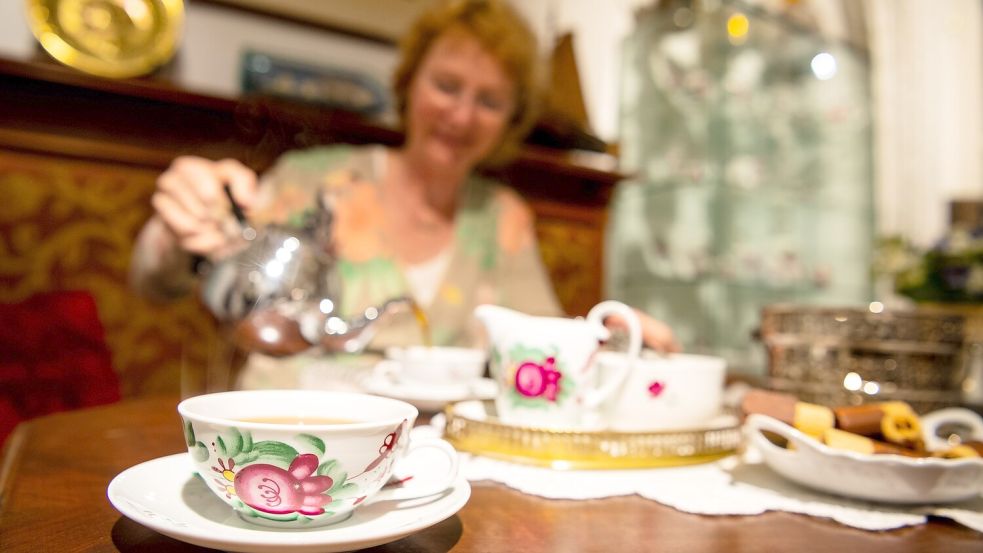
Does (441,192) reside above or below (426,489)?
above

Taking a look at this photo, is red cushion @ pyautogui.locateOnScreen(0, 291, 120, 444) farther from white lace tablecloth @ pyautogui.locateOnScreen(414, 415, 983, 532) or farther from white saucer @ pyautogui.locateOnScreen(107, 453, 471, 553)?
white lace tablecloth @ pyautogui.locateOnScreen(414, 415, 983, 532)

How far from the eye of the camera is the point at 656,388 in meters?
0.64

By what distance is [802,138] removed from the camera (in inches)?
101

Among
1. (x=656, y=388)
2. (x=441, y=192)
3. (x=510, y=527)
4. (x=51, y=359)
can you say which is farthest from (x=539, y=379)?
(x=441, y=192)

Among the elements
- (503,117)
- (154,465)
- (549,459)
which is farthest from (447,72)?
(154,465)

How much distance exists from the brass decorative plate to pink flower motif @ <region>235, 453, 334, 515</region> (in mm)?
1755

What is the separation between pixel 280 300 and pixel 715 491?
51 cm

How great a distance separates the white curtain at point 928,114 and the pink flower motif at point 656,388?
231cm

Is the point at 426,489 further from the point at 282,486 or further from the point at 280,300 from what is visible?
the point at 280,300

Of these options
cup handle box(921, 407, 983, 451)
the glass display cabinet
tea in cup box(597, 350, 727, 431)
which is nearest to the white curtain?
the glass display cabinet

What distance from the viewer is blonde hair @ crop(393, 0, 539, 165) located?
1628 millimetres

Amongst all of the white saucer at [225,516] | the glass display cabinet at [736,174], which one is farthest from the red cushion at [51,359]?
the glass display cabinet at [736,174]

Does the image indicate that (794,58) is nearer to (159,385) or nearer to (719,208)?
(719,208)

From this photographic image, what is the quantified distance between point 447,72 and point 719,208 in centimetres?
123
